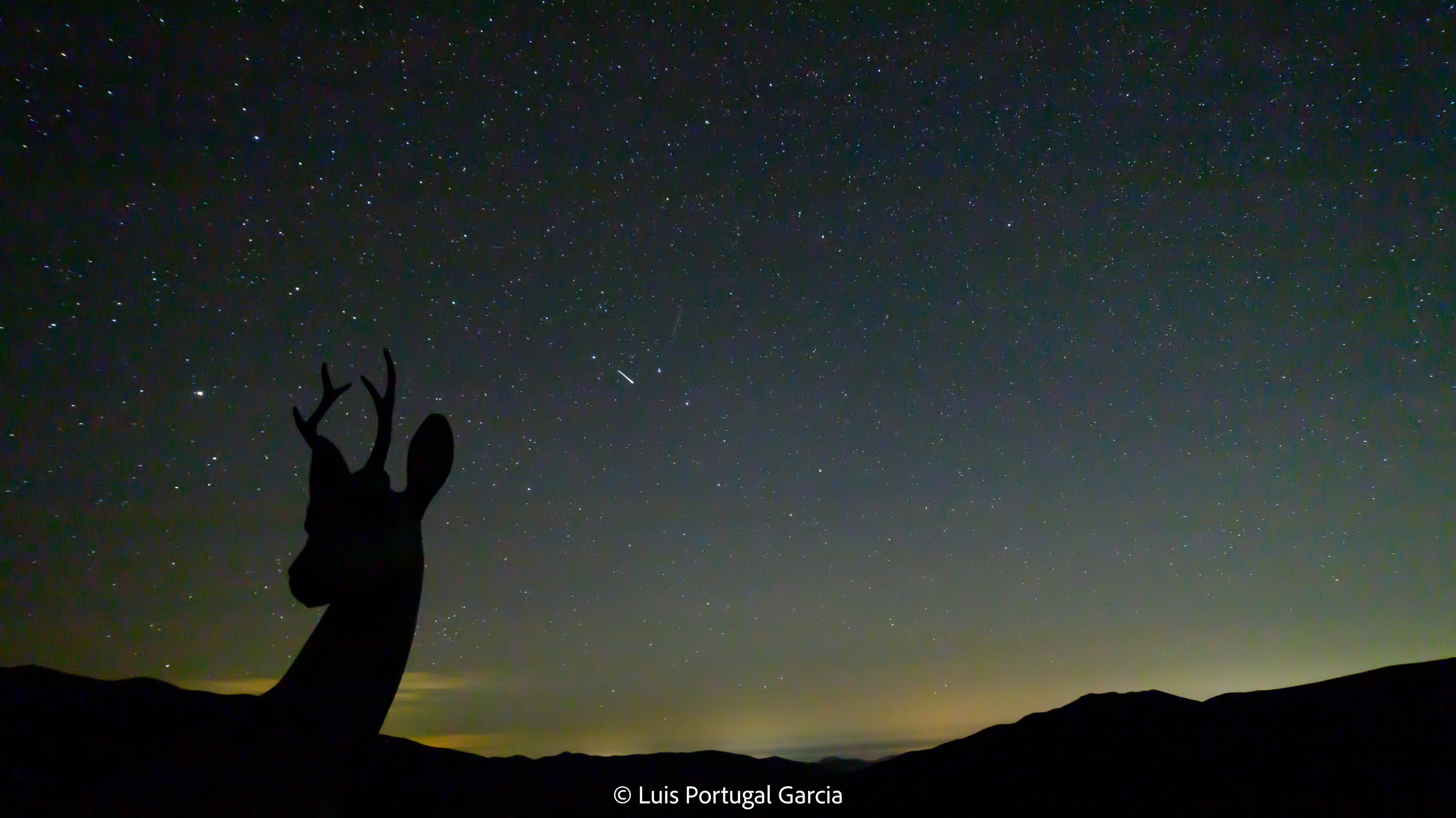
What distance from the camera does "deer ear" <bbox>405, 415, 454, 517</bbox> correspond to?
5.54m

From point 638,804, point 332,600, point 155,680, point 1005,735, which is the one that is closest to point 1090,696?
point 1005,735

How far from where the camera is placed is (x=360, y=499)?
16.9 feet

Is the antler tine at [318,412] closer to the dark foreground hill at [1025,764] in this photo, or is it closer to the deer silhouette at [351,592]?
the deer silhouette at [351,592]

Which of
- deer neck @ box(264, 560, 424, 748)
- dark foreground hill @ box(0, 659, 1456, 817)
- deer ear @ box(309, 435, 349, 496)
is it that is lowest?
dark foreground hill @ box(0, 659, 1456, 817)

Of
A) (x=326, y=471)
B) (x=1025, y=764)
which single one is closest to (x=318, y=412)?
(x=326, y=471)

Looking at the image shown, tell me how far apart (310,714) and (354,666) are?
34 centimetres

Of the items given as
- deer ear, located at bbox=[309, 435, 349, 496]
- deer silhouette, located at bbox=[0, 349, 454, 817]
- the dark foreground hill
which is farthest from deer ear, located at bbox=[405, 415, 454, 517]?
the dark foreground hill

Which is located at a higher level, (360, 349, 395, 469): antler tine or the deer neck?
(360, 349, 395, 469): antler tine

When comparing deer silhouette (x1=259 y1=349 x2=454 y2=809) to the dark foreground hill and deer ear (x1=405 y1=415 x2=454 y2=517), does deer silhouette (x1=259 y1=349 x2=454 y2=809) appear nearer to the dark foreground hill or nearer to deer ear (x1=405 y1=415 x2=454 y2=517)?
deer ear (x1=405 y1=415 x2=454 y2=517)

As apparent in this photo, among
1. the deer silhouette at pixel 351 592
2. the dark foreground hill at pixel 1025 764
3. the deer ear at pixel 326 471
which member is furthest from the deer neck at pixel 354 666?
→ the deer ear at pixel 326 471

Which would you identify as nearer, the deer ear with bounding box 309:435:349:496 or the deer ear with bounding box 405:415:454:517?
the deer ear with bounding box 309:435:349:496

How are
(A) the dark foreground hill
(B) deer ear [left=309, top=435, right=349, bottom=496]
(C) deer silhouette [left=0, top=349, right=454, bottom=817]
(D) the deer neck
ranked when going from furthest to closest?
(A) the dark foreground hill
(B) deer ear [left=309, top=435, right=349, bottom=496]
(D) the deer neck
(C) deer silhouette [left=0, top=349, right=454, bottom=817]

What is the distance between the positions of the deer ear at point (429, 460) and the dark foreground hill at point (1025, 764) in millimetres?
1773

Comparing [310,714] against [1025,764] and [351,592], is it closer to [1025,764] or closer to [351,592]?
[351,592]
